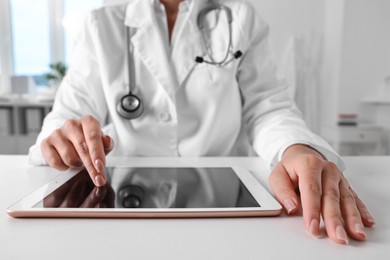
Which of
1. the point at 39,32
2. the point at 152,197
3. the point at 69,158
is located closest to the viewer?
the point at 152,197

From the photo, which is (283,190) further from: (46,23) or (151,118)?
(46,23)

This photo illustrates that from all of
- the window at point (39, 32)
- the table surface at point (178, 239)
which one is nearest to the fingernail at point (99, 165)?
the table surface at point (178, 239)

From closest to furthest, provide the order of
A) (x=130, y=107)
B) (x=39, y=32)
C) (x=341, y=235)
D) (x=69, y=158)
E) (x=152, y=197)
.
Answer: (x=341, y=235) < (x=152, y=197) < (x=69, y=158) < (x=130, y=107) < (x=39, y=32)

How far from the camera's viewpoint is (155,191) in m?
0.41

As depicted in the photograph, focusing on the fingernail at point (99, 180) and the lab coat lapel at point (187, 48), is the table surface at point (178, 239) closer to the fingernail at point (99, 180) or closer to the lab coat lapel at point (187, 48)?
the fingernail at point (99, 180)

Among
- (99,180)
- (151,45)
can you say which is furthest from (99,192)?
(151,45)

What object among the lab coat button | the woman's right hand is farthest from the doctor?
the woman's right hand

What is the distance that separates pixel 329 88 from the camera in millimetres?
2625

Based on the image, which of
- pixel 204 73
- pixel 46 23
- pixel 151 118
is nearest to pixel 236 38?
pixel 204 73

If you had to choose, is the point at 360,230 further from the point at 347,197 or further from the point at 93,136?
the point at 93,136

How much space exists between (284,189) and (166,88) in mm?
453

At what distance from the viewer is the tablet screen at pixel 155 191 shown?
0.35m

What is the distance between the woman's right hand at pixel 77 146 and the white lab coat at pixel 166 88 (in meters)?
0.23

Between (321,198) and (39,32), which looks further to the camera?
(39,32)
